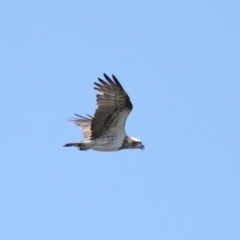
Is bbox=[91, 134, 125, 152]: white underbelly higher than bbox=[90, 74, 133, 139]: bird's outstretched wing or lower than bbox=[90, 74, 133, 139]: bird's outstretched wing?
lower

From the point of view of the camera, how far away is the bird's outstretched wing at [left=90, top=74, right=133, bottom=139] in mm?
27188

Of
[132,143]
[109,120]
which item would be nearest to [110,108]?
[109,120]

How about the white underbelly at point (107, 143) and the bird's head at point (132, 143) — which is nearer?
the white underbelly at point (107, 143)

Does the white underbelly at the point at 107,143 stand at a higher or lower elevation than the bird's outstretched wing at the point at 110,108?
lower

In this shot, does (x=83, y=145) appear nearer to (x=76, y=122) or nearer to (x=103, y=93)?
(x=103, y=93)

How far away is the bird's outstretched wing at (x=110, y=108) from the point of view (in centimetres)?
2719

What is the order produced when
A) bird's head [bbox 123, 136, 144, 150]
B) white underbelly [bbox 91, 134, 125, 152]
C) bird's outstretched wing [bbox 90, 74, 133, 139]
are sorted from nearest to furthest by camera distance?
1. bird's outstretched wing [bbox 90, 74, 133, 139]
2. white underbelly [bbox 91, 134, 125, 152]
3. bird's head [bbox 123, 136, 144, 150]

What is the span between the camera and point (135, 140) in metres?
29.4

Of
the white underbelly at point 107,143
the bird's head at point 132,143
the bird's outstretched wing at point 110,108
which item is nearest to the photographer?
the bird's outstretched wing at point 110,108

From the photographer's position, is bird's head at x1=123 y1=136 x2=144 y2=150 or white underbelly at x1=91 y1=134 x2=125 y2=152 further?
bird's head at x1=123 y1=136 x2=144 y2=150

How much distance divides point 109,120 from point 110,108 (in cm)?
54

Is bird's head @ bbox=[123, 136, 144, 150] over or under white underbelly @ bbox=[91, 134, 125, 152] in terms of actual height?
over

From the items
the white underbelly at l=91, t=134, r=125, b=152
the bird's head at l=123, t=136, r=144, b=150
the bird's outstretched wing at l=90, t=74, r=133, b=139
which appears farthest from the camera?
the bird's head at l=123, t=136, r=144, b=150

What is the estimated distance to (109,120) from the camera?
28.1 metres
